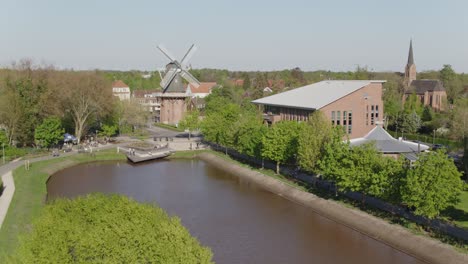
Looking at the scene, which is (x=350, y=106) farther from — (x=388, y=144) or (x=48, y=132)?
(x=48, y=132)

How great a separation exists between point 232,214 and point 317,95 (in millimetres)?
27525

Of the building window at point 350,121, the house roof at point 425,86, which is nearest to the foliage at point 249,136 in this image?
the building window at point 350,121

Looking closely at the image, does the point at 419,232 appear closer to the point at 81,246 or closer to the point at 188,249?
the point at 188,249

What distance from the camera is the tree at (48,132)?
5869 centimetres

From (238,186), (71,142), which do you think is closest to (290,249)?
(238,186)

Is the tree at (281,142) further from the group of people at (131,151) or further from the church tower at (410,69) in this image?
→ the church tower at (410,69)

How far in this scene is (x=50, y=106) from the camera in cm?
6209

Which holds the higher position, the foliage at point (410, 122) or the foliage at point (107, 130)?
the foliage at point (410, 122)

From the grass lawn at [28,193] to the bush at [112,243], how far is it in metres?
3.55

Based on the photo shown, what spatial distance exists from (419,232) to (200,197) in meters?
18.5

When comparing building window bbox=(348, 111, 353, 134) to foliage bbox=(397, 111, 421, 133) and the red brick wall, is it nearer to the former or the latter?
the red brick wall

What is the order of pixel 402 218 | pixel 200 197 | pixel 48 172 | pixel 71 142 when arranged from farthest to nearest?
pixel 71 142 → pixel 48 172 → pixel 200 197 → pixel 402 218

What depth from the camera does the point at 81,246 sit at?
19312 millimetres

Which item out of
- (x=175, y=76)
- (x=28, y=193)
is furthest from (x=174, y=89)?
(x=28, y=193)
